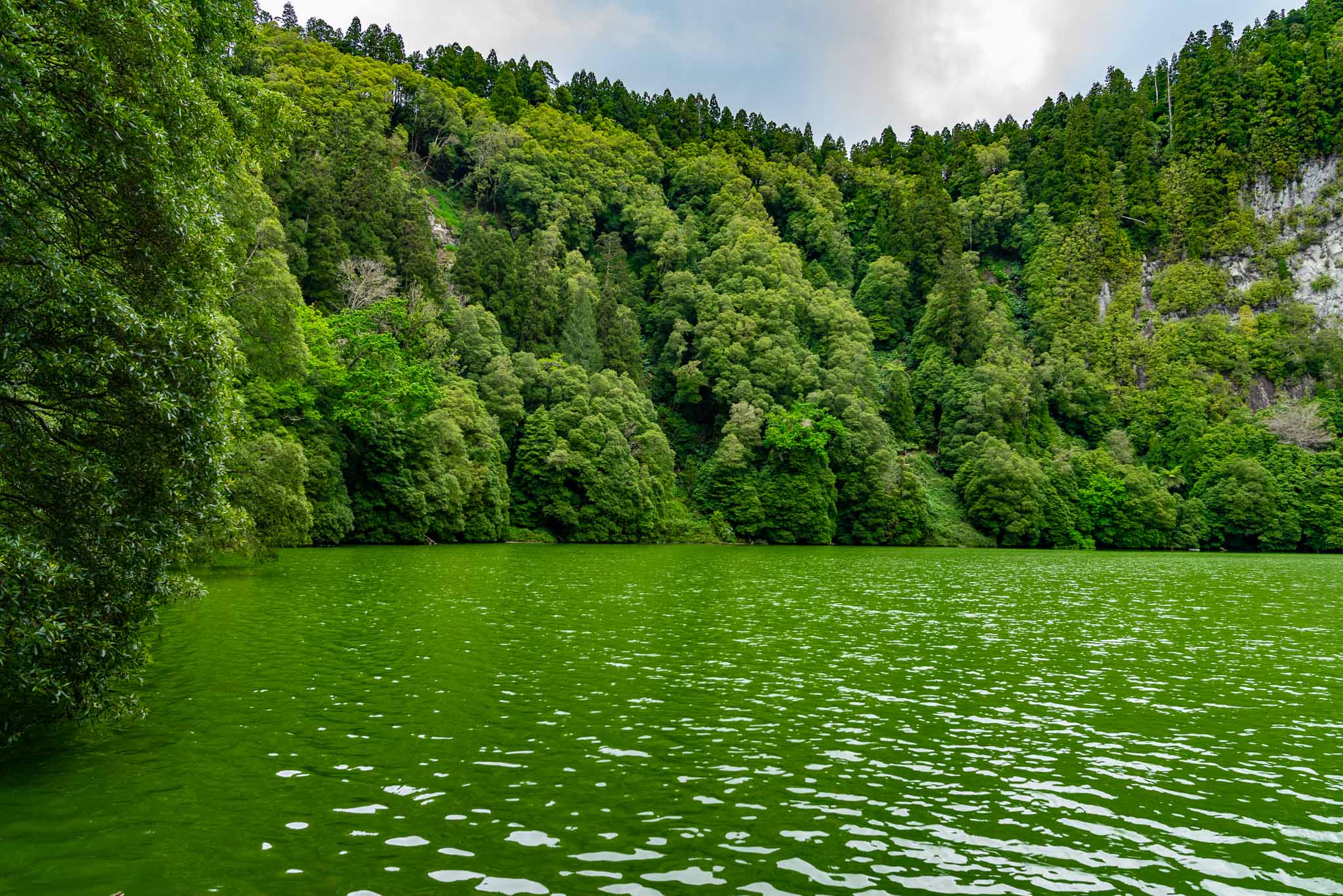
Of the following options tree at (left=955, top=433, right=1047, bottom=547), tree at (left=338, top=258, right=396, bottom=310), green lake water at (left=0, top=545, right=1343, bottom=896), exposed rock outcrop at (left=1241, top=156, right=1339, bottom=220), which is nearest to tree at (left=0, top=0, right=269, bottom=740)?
green lake water at (left=0, top=545, right=1343, bottom=896)

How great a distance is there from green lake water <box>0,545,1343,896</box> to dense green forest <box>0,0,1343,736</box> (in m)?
2.49

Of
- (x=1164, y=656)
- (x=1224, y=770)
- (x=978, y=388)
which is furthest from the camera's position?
(x=978, y=388)

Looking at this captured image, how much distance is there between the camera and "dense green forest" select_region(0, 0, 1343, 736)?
32.7 ft

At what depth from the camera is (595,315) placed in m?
90.9

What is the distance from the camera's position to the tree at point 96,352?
29.5 feet

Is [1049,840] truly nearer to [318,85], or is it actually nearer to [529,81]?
[318,85]

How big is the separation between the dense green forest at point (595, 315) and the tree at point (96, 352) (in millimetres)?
51

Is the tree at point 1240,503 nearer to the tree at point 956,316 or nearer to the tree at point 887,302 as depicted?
the tree at point 956,316

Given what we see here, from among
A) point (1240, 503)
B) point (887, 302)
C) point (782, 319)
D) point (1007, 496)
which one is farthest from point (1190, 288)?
point (782, 319)

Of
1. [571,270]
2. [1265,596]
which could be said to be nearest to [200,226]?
[1265,596]

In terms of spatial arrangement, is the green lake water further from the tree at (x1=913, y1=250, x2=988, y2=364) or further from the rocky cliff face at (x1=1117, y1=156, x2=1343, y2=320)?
the rocky cliff face at (x1=1117, y1=156, x2=1343, y2=320)

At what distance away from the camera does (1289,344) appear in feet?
332

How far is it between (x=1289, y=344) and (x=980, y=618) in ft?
346

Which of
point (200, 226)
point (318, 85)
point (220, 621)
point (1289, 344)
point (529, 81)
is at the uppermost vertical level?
point (529, 81)
